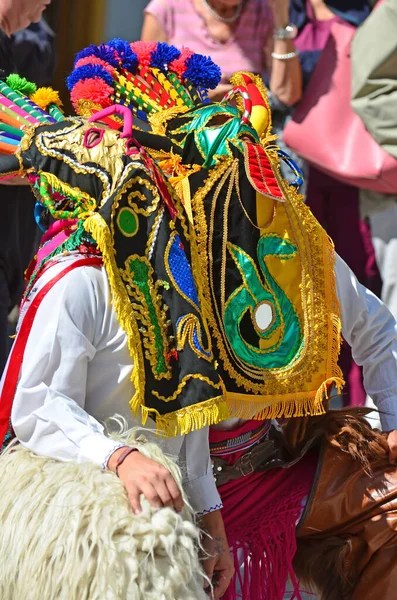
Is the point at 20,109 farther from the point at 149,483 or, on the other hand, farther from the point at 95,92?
the point at 149,483

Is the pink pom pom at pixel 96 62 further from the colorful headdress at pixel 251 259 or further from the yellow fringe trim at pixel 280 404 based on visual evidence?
the yellow fringe trim at pixel 280 404

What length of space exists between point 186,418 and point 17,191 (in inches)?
64.2

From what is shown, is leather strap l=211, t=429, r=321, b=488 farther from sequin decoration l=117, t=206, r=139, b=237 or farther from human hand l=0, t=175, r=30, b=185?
human hand l=0, t=175, r=30, b=185

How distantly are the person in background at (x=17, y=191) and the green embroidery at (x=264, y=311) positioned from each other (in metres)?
1.27

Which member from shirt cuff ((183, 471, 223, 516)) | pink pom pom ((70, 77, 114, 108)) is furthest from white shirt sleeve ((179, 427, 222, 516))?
pink pom pom ((70, 77, 114, 108))

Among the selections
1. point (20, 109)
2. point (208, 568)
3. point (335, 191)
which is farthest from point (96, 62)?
point (335, 191)

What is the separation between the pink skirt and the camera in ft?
7.89

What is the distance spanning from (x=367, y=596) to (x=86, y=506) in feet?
2.80

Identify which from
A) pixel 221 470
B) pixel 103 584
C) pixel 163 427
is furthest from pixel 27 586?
pixel 221 470

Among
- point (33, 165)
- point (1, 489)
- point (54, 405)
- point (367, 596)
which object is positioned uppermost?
point (33, 165)

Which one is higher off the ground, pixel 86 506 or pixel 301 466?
pixel 86 506

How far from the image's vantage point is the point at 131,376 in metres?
2.10

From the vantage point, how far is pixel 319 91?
3.87m

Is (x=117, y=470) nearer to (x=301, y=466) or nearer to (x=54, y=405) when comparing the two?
(x=54, y=405)
